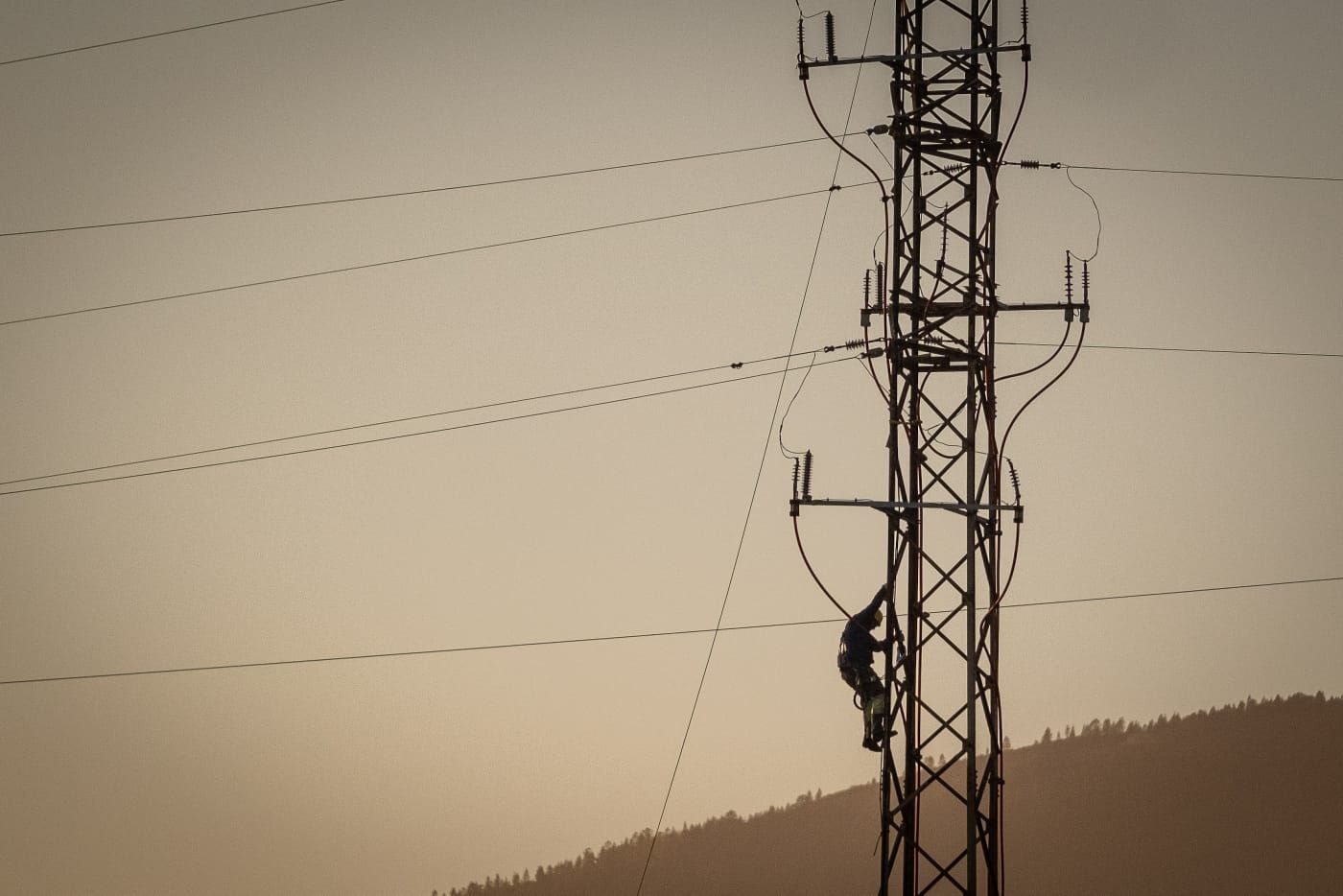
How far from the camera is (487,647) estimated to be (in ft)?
69.4

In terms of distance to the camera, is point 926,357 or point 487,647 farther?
point 487,647

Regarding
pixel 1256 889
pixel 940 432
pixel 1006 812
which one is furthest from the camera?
pixel 1006 812

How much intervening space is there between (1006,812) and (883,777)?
49.5 ft

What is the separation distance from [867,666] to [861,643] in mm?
195

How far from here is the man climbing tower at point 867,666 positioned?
12172 mm

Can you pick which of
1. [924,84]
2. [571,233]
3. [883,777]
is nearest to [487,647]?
[571,233]

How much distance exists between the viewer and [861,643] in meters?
12.2

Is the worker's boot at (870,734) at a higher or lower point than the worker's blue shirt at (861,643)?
lower

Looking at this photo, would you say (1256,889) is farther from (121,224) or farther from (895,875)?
(121,224)

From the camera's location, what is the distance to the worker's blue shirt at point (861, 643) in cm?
1223

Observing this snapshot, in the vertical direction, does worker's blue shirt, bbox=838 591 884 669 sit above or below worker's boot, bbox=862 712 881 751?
above

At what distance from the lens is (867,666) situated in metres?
12.2

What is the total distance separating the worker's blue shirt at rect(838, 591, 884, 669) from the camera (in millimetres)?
12227

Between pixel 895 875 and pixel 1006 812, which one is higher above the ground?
pixel 1006 812
